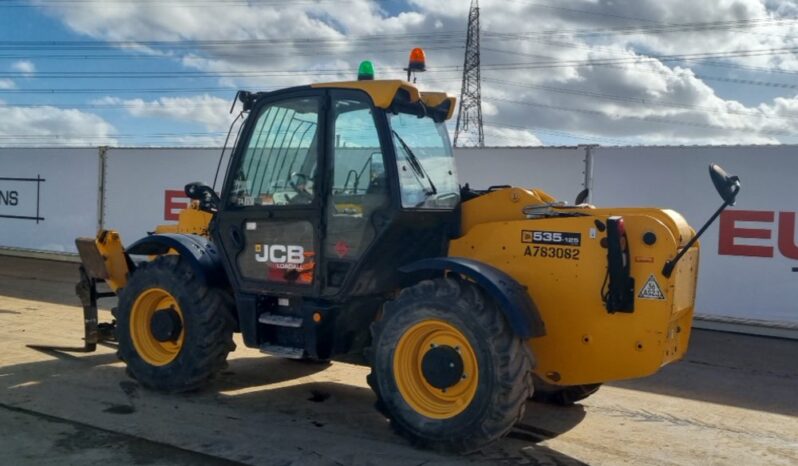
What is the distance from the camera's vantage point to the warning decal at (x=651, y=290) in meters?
4.52

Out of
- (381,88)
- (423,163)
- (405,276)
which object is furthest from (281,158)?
(405,276)

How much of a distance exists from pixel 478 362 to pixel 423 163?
1574 millimetres

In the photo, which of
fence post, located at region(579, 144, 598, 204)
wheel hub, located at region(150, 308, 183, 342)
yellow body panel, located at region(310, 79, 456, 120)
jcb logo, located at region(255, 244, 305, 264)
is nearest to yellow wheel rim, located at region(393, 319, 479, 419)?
jcb logo, located at region(255, 244, 305, 264)

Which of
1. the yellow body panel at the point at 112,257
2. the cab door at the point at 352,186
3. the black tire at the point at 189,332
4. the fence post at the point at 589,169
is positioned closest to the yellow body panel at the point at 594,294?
the cab door at the point at 352,186

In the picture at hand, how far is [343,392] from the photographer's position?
624 centimetres

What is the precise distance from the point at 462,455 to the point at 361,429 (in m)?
0.87

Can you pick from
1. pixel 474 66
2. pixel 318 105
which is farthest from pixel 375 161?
pixel 474 66

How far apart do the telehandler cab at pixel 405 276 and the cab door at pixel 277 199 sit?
1 cm

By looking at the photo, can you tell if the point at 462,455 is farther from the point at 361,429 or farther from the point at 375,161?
the point at 375,161

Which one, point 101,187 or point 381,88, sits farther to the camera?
point 101,187

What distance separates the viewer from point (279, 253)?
18.2 ft

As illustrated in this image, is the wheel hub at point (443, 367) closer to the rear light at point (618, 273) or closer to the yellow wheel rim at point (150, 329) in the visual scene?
the rear light at point (618, 273)

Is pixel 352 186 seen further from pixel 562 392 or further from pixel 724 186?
pixel 724 186

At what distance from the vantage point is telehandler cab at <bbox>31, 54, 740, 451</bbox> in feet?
15.1
